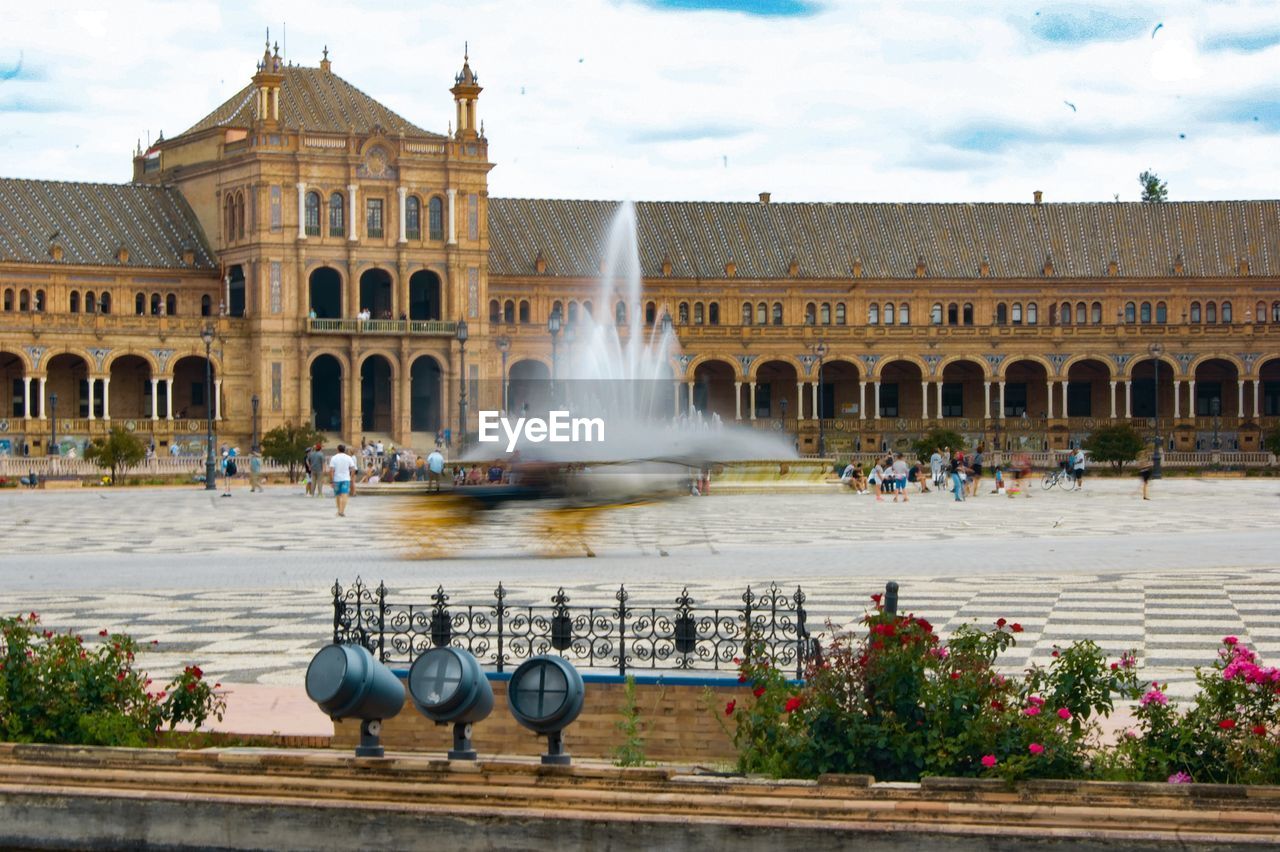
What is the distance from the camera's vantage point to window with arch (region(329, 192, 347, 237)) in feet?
294

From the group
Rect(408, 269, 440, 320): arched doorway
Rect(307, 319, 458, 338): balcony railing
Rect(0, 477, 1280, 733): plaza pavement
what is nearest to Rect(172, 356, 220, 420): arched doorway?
Rect(307, 319, 458, 338): balcony railing

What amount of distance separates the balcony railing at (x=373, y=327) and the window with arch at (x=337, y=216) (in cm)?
407

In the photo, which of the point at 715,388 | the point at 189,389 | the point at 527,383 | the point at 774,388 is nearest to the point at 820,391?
the point at 774,388

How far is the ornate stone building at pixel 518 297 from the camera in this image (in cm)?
8844

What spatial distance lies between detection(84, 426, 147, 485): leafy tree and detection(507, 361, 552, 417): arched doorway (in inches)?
951

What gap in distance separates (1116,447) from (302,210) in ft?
118

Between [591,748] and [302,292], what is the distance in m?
75.5

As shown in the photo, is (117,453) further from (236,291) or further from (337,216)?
(236,291)

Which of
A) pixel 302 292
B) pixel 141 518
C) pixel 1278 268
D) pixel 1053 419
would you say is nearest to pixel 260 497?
pixel 141 518

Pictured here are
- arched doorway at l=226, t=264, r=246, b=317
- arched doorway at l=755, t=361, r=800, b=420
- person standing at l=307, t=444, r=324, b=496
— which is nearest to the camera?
person standing at l=307, t=444, r=324, b=496

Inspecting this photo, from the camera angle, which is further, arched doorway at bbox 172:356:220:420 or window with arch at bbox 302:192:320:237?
arched doorway at bbox 172:356:220:420

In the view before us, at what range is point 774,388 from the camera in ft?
336

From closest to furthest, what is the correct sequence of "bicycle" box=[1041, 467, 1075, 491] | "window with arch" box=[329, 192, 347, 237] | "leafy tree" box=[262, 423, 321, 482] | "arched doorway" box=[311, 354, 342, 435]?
"bicycle" box=[1041, 467, 1075, 491] → "leafy tree" box=[262, 423, 321, 482] → "window with arch" box=[329, 192, 347, 237] → "arched doorway" box=[311, 354, 342, 435]

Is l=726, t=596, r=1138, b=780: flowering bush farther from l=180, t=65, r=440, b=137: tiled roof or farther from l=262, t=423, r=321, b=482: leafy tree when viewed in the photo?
l=180, t=65, r=440, b=137: tiled roof
